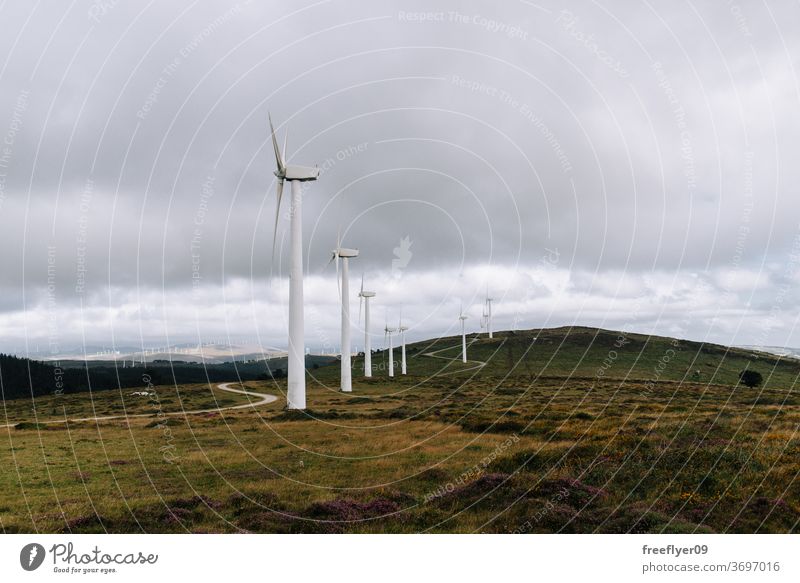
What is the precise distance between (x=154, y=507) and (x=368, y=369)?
114m

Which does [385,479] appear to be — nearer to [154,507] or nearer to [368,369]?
[154,507]

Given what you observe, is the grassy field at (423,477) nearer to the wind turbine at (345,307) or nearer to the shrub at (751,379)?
the wind turbine at (345,307)

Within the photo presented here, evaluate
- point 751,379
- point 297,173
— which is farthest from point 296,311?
point 751,379

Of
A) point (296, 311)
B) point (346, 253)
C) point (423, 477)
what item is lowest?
point (423, 477)
